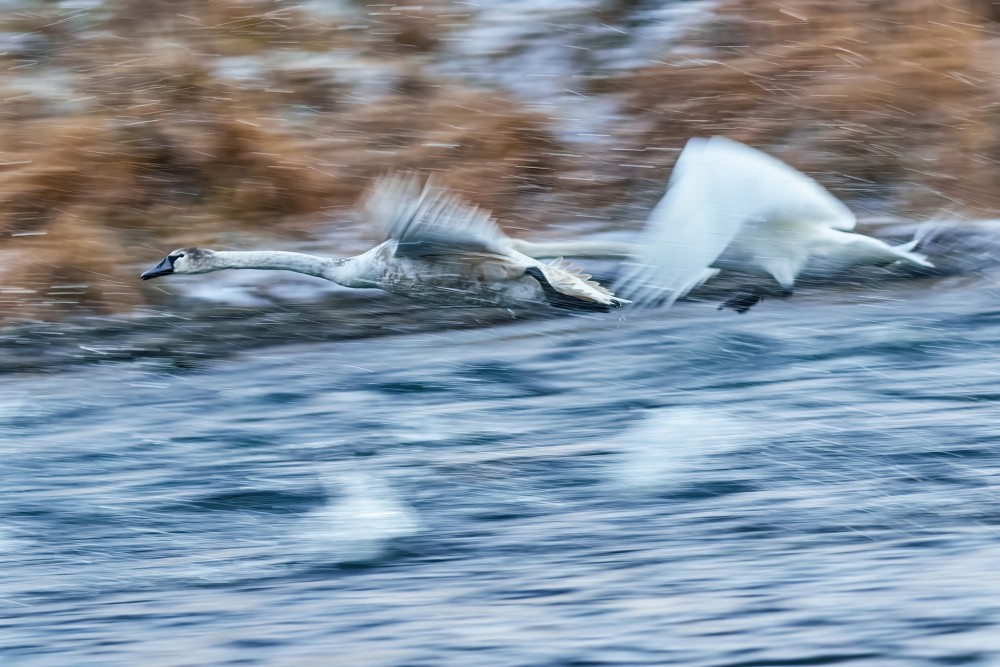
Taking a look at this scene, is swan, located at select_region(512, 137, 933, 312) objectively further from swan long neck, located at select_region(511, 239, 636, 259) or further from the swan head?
the swan head

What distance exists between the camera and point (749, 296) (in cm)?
554

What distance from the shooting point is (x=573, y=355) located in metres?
5.44

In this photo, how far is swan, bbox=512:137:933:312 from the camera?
449 centimetres

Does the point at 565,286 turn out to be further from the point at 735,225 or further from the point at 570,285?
the point at 735,225

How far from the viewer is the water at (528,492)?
3.15 metres

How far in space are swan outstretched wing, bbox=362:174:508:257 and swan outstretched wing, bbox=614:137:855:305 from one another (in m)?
0.54

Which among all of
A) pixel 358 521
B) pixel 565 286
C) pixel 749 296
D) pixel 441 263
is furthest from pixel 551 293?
pixel 358 521

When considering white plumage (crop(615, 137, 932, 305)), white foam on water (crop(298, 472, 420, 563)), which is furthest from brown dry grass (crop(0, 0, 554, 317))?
white foam on water (crop(298, 472, 420, 563))

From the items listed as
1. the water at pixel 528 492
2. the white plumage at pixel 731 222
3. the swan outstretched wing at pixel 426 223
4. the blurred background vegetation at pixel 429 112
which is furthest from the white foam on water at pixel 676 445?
the blurred background vegetation at pixel 429 112

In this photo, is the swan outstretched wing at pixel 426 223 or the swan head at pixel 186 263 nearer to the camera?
the swan outstretched wing at pixel 426 223

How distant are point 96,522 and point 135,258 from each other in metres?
2.67

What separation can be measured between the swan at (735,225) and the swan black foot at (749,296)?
8.4 inches

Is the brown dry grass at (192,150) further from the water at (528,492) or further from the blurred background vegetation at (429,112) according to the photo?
the water at (528,492)

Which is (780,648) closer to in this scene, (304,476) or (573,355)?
(304,476)
